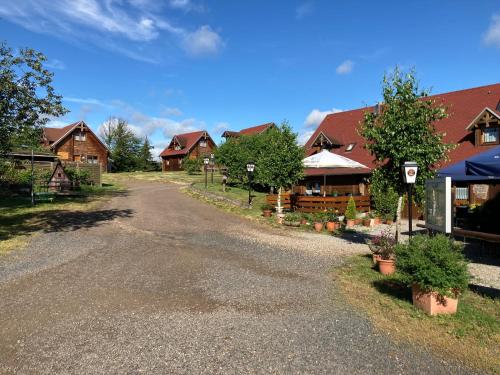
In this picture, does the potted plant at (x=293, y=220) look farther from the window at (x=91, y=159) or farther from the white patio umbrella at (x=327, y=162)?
the window at (x=91, y=159)

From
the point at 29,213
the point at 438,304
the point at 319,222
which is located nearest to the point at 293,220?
the point at 319,222

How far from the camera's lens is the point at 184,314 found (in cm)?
643

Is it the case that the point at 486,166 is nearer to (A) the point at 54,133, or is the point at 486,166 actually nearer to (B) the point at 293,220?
(B) the point at 293,220

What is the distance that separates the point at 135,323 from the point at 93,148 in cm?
5217

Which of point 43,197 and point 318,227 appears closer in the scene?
point 318,227

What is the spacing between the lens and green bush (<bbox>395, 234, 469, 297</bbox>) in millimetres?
6219

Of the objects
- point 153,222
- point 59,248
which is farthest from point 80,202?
point 59,248

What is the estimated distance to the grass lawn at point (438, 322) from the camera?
5156 millimetres

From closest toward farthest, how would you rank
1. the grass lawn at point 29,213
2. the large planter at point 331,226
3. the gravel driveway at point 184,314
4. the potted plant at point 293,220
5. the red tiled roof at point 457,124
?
the gravel driveway at point 184,314 → the grass lawn at point 29,213 → the large planter at point 331,226 → the potted plant at point 293,220 → the red tiled roof at point 457,124

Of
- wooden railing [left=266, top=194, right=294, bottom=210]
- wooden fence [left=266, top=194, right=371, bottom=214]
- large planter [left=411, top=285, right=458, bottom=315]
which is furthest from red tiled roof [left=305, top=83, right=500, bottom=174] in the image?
large planter [left=411, top=285, right=458, bottom=315]

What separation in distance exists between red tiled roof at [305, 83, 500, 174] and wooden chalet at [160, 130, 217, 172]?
1248 inches

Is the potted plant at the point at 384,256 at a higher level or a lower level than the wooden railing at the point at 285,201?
lower

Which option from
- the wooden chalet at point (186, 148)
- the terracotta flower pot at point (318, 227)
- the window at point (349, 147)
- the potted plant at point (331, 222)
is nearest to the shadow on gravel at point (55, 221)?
the terracotta flower pot at point (318, 227)

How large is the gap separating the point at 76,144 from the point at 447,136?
4528 centimetres
